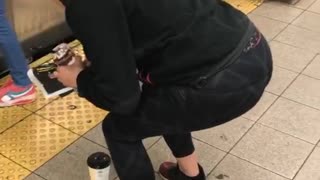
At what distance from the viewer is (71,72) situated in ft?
4.45

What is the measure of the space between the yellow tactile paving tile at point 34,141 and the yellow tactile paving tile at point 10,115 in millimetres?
28

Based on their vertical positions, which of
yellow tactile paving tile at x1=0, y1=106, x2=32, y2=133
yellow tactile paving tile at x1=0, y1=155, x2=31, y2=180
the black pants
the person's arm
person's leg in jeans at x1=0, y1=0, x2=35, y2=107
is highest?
the person's arm

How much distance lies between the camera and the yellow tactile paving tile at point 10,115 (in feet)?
6.84

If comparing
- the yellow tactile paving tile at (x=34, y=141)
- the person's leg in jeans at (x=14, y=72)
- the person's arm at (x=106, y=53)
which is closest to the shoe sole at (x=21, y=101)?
the person's leg in jeans at (x=14, y=72)

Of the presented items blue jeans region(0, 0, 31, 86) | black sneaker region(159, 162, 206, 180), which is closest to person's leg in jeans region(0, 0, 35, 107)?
blue jeans region(0, 0, 31, 86)

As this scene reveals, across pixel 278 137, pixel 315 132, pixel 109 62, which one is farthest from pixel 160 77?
pixel 315 132

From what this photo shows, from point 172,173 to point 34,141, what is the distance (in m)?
0.61

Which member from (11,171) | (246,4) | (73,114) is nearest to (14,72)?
(73,114)

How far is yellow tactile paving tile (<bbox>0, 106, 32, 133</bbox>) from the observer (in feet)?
6.84

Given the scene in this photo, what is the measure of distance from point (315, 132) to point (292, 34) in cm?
97

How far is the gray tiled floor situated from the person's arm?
667 millimetres

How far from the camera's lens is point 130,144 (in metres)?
1.45

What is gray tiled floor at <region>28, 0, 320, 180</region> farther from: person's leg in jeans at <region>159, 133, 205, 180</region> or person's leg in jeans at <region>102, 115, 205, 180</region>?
person's leg in jeans at <region>102, 115, 205, 180</region>

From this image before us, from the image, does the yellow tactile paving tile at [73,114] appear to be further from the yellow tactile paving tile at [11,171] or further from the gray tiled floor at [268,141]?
the yellow tactile paving tile at [11,171]
